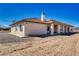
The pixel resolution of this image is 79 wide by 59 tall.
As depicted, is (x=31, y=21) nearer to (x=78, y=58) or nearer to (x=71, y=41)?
(x=71, y=41)

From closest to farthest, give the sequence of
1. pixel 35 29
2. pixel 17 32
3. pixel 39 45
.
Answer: pixel 39 45 → pixel 35 29 → pixel 17 32

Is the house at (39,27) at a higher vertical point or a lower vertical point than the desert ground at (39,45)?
higher

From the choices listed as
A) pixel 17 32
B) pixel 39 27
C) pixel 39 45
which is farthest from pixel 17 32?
pixel 39 45

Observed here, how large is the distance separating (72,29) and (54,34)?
1.69 feet

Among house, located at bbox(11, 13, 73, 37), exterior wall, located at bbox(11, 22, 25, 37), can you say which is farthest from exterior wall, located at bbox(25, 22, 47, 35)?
exterior wall, located at bbox(11, 22, 25, 37)

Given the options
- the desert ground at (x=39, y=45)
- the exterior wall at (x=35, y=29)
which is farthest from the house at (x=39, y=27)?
the desert ground at (x=39, y=45)

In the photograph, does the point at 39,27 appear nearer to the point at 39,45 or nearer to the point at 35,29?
the point at 35,29

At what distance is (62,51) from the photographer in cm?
534

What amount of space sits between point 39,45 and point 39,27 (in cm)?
62

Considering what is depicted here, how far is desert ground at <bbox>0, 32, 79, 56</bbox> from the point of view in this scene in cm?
524

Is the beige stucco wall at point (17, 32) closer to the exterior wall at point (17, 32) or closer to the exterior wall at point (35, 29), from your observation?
the exterior wall at point (17, 32)

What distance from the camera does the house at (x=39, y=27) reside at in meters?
5.76

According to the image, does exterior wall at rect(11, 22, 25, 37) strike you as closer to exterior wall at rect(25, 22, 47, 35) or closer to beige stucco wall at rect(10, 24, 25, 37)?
beige stucco wall at rect(10, 24, 25, 37)

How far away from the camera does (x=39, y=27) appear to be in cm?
596
